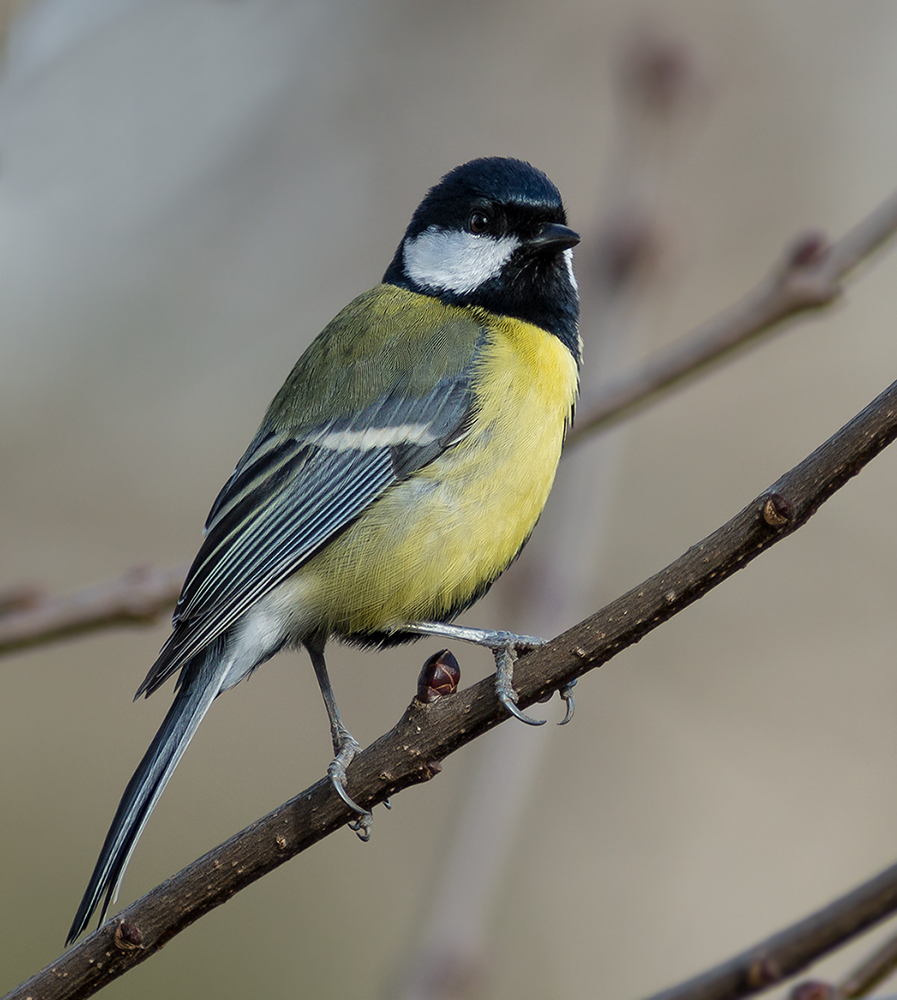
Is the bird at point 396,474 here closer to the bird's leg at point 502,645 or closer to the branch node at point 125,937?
the bird's leg at point 502,645

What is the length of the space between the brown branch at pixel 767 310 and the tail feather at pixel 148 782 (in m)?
1.16

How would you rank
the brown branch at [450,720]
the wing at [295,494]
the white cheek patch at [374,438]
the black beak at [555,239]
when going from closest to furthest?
the brown branch at [450,720] < the wing at [295,494] < the white cheek patch at [374,438] < the black beak at [555,239]

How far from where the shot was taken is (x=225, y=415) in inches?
297

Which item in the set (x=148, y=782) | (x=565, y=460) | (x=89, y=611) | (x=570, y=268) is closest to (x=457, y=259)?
(x=570, y=268)

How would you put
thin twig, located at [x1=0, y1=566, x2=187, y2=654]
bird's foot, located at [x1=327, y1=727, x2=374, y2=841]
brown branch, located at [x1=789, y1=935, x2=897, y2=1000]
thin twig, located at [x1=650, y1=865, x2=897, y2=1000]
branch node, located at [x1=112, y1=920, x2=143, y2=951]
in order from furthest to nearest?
thin twig, located at [x1=0, y1=566, x2=187, y2=654] → bird's foot, located at [x1=327, y1=727, x2=374, y2=841] → branch node, located at [x1=112, y1=920, x2=143, y2=951] → brown branch, located at [x1=789, y1=935, x2=897, y2=1000] → thin twig, located at [x1=650, y1=865, x2=897, y2=1000]

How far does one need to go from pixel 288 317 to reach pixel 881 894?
264 inches

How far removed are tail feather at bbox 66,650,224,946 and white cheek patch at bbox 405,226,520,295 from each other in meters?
1.35

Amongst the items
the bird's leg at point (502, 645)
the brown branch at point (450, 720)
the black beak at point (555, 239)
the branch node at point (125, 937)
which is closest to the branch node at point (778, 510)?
the brown branch at point (450, 720)

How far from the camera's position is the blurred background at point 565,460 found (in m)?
5.30

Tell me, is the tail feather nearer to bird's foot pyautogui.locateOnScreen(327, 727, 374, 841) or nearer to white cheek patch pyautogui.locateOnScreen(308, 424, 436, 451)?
bird's foot pyautogui.locateOnScreen(327, 727, 374, 841)

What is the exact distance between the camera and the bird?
115 inches

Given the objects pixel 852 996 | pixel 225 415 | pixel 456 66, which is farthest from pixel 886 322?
pixel 852 996

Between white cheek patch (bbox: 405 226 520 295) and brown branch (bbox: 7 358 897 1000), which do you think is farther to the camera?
white cheek patch (bbox: 405 226 520 295)

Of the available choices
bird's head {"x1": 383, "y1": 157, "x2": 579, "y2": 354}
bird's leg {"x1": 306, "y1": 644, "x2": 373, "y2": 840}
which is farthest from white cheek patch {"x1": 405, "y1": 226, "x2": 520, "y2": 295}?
bird's leg {"x1": 306, "y1": 644, "x2": 373, "y2": 840}
